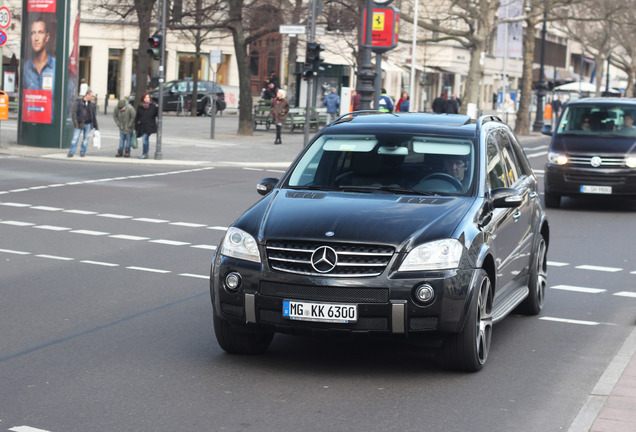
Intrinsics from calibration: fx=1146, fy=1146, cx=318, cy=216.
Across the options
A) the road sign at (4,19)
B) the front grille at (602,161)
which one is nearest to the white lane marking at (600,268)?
the front grille at (602,161)

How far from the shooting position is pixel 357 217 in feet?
23.4

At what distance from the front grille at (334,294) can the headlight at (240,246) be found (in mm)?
283

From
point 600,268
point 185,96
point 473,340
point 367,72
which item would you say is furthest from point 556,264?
point 185,96

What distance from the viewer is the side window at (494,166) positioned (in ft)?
27.0

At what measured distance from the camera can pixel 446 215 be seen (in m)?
7.29

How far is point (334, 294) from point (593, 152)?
12.8 meters

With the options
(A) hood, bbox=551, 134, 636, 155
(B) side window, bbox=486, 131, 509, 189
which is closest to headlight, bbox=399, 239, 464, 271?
(B) side window, bbox=486, 131, 509, 189

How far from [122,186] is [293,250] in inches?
570

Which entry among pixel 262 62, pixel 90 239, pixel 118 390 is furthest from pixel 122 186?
pixel 262 62

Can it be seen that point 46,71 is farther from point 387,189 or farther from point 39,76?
point 387,189

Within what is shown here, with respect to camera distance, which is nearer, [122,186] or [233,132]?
[122,186]

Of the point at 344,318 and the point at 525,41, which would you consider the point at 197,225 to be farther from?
the point at 525,41

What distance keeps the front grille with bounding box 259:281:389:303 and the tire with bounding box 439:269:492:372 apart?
0.59 meters

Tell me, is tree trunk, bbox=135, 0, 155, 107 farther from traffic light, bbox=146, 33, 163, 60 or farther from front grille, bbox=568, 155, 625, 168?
front grille, bbox=568, 155, 625, 168
